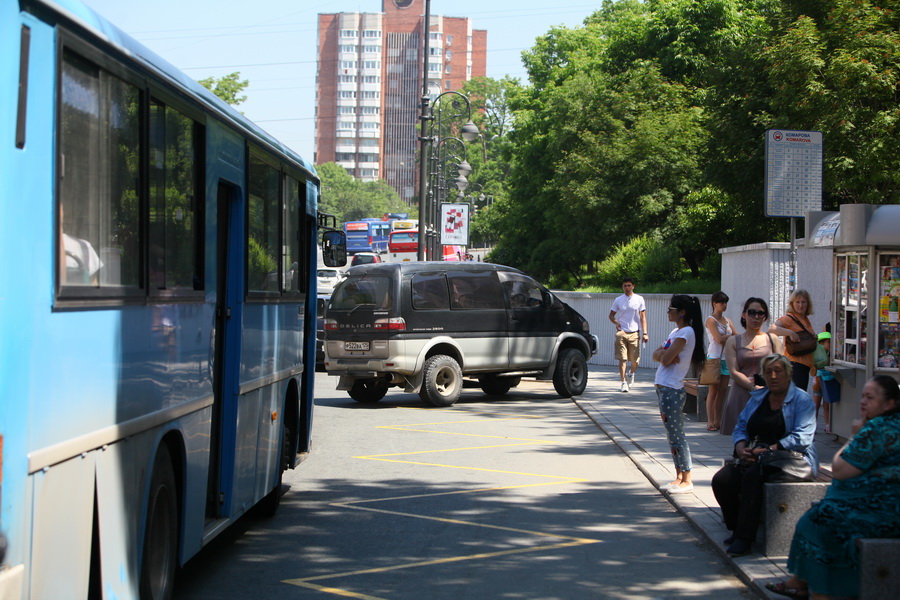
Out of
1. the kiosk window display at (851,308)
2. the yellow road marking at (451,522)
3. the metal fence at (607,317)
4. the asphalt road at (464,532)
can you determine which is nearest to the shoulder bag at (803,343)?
the kiosk window display at (851,308)

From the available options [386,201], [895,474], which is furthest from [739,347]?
[386,201]

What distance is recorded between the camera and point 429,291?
17125 mm

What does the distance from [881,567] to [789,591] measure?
653 millimetres

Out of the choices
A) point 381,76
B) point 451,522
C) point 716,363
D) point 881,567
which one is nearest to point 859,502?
point 881,567

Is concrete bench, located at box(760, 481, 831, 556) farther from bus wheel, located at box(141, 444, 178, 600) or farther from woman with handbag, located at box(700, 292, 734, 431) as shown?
woman with handbag, located at box(700, 292, 734, 431)

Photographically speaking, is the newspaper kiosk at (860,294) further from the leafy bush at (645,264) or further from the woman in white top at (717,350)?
the leafy bush at (645,264)

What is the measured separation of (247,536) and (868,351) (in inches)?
264

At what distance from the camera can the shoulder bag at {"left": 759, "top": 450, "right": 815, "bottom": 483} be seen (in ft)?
24.1

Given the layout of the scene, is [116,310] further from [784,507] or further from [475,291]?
[475,291]

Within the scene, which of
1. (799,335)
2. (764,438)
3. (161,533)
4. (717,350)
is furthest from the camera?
(717,350)

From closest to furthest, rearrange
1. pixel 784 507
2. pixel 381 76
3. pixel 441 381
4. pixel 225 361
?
pixel 225 361 → pixel 784 507 → pixel 441 381 → pixel 381 76

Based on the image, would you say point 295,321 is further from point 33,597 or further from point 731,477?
point 33,597

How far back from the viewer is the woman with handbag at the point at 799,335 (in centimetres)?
1225

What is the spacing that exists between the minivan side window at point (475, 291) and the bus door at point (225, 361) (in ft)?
33.9
